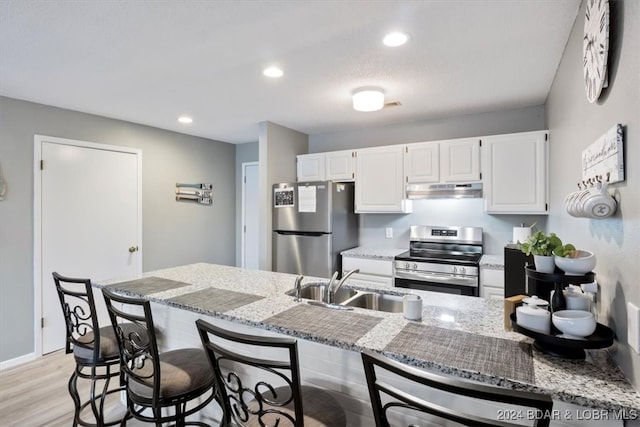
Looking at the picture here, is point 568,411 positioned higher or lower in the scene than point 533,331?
lower

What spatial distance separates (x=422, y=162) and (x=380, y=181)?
486mm

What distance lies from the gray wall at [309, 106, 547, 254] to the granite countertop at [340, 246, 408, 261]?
0.43 feet

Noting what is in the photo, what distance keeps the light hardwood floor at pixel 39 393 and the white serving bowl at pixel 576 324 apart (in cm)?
243

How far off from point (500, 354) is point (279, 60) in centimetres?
210

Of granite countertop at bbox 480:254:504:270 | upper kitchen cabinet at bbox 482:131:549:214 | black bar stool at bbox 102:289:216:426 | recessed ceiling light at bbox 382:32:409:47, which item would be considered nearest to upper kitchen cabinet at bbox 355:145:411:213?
upper kitchen cabinet at bbox 482:131:549:214

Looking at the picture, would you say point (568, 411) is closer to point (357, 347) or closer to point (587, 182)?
point (357, 347)

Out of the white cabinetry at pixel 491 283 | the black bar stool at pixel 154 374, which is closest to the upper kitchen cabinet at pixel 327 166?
the white cabinetry at pixel 491 283

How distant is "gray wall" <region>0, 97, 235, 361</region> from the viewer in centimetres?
304

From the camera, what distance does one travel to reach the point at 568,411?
3.47ft

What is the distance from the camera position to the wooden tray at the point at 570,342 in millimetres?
1039

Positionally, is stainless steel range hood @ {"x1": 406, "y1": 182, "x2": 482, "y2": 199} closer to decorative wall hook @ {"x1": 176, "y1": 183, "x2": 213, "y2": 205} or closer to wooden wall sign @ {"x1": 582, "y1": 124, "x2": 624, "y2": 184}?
wooden wall sign @ {"x1": 582, "y1": 124, "x2": 624, "y2": 184}

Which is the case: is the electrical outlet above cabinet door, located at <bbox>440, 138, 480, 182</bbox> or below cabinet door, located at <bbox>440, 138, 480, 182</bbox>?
below

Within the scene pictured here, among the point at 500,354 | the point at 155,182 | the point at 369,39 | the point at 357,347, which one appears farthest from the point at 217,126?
the point at 500,354

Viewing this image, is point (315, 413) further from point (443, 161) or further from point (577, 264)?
point (443, 161)
